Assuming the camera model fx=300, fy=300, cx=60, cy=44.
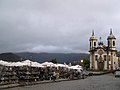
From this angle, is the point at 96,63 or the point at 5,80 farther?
the point at 96,63

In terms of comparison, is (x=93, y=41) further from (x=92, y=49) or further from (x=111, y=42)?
(x=111, y=42)

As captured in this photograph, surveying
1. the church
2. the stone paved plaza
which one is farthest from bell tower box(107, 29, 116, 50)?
the stone paved plaza

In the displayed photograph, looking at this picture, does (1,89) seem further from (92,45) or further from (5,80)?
(92,45)

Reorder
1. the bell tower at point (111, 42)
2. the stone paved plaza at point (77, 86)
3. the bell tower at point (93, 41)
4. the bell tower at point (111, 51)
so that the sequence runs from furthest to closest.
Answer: the bell tower at point (93, 41), the bell tower at point (111, 42), the bell tower at point (111, 51), the stone paved plaza at point (77, 86)

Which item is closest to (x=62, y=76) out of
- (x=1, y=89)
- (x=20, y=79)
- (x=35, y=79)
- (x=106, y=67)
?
(x=35, y=79)

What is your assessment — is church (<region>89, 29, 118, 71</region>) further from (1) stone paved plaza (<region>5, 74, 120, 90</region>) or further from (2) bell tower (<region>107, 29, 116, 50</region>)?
(1) stone paved plaza (<region>5, 74, 120, 90</region>)

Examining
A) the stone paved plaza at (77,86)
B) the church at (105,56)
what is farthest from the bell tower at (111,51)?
the stone paved plaza at (77,86)

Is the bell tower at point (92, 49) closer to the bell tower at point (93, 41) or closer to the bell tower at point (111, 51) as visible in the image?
the bell tower at point (93, 41)

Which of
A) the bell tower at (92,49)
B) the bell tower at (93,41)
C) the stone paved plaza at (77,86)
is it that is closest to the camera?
the stone paved plaza at (77,86)

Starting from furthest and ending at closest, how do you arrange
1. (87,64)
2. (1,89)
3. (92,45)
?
(87,64)
(92,45)
(1,89)

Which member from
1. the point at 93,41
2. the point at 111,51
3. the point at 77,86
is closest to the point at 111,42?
the point at 111,51

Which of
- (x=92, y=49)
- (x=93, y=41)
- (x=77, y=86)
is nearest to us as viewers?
(x=77, y=86)

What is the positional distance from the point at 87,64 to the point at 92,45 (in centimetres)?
2186

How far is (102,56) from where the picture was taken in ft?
414
